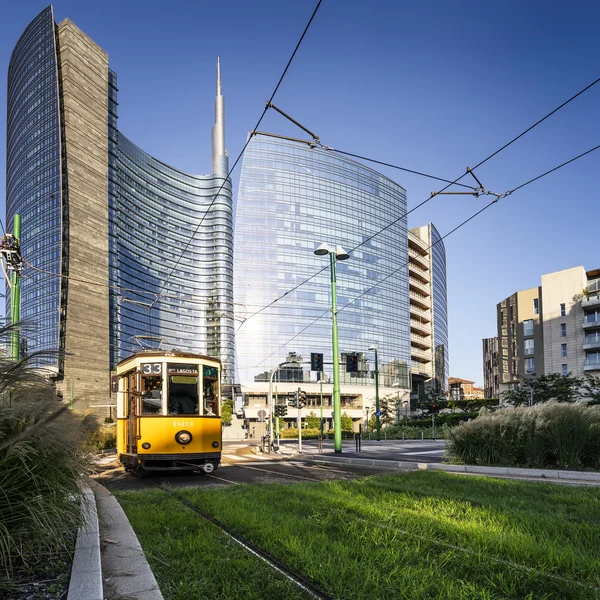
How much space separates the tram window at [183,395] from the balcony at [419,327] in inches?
4251

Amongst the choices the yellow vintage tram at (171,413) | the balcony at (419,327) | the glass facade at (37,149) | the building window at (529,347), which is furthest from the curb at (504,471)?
the balcony at (419,327)

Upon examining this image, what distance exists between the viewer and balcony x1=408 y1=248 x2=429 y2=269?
398 feet

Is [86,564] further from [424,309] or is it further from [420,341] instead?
[424,309]

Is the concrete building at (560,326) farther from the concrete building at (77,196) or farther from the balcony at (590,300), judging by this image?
the concrete building at (77,196)

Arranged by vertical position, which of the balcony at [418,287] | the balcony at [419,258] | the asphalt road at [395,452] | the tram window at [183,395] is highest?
the balcony at [419,258]

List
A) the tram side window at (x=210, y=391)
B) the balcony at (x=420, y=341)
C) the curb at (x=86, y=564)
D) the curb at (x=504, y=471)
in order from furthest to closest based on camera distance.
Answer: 1. the balcony at (x=420, y=341)
2. the tram side window at (x=210, y=391)
3. the curb at (x=504, y=471)
4. the curb at (x=86, y=564)

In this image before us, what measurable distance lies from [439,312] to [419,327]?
12.9 meters

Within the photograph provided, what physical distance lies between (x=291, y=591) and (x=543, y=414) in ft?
35.0

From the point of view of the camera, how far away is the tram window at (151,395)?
45.3 feet

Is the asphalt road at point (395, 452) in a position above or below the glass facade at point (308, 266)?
below

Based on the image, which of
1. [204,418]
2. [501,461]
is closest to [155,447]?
[204,418]

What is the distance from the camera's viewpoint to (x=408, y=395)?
4240 inches

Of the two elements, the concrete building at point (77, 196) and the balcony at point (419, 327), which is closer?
the concrete building at point (77, 196)

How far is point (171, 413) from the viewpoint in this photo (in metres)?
13.9
